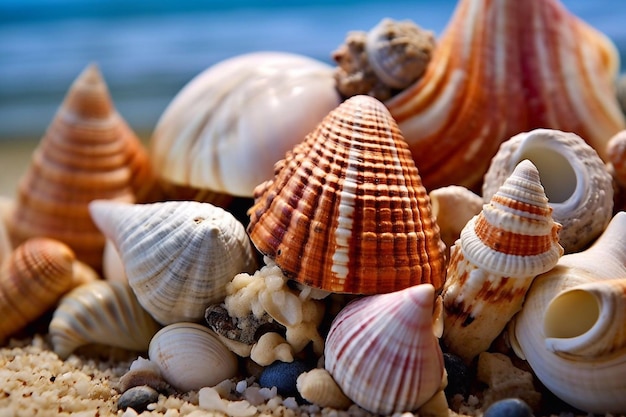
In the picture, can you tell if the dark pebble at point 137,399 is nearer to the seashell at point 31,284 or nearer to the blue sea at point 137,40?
the seashell at point 31,284

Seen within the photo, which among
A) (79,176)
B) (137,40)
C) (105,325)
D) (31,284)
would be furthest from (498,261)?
(137,40)

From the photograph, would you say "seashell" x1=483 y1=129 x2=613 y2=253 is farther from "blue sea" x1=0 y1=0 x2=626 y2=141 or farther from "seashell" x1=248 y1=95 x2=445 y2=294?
"blue sea" x1=0 y1=0 x2=626 y2=141

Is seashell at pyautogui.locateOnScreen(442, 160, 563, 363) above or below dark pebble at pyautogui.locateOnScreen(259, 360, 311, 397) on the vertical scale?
above

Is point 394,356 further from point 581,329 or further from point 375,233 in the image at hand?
point 581,329

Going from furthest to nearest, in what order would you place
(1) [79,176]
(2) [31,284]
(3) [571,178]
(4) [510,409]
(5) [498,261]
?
(1) [79,176], (2) [31,284], (3) [571,178], (5) [498,261], (4) [510,409]

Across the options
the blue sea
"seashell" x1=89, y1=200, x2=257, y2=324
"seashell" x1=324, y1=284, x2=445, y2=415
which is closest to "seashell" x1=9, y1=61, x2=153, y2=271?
"seashell" x1=89, y1=200, x2=257, y2=324

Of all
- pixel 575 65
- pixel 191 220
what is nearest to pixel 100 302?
pixel 191 220
